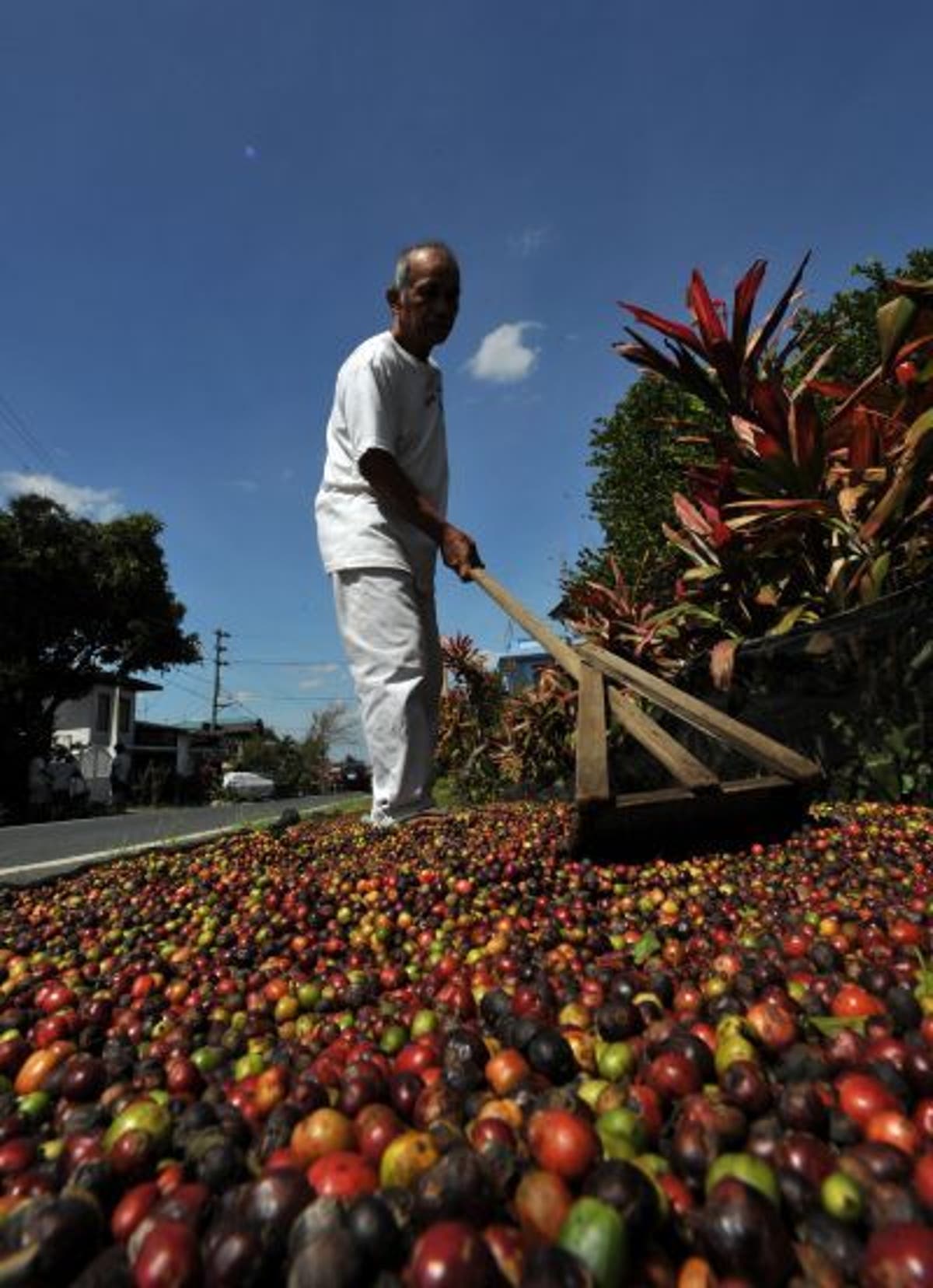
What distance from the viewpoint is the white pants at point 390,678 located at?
11.3 ft

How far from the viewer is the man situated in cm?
346

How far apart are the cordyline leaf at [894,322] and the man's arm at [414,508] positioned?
6.16 feet

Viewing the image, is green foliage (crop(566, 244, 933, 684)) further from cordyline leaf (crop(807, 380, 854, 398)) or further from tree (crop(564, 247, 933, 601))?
tree (crop(564, 247, 933, 601))

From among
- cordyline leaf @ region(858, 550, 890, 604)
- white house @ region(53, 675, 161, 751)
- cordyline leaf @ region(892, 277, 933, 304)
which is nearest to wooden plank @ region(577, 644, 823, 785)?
cordyline leaf @ region(858, 550, 890, 604)

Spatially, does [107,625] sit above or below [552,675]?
above

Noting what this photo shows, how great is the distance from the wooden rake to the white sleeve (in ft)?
5.18

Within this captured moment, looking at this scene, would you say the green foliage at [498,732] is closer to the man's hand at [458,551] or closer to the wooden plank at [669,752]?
the man's hand at [458,551]

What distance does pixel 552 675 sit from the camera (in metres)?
5.72

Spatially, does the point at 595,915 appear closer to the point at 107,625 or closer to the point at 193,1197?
the point at 193,1197

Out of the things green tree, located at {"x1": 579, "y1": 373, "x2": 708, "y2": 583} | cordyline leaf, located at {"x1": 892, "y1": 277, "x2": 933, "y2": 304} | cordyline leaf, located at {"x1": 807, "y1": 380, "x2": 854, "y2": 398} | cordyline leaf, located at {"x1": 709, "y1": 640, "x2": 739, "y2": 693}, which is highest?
green tree, located at {"x1": 579, "y1": 373, "x2": 708, "y2": 583}

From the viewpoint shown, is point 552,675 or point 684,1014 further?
point 552,675

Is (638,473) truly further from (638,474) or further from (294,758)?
(294,758)

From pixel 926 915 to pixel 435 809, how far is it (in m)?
2.40

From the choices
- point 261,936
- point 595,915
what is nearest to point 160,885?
point 261,936
